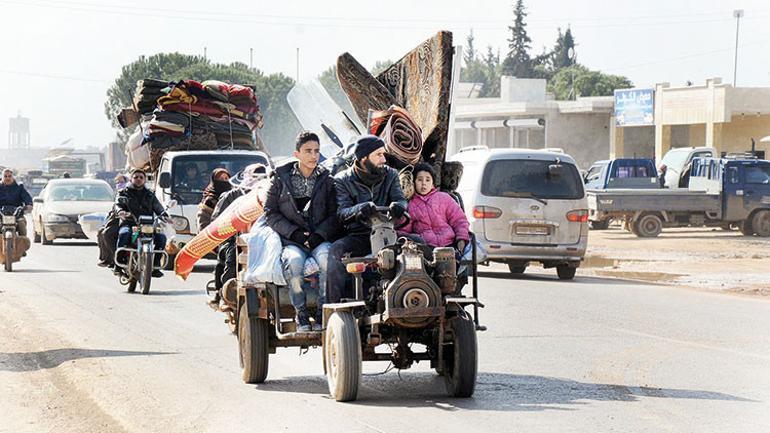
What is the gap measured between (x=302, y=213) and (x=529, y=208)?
39.2 feet

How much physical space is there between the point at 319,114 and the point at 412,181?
17.0 meters

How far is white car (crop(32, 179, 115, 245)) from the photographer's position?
3181cm

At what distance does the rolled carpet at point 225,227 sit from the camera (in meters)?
11.5

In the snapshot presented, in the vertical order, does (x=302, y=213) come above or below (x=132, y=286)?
above

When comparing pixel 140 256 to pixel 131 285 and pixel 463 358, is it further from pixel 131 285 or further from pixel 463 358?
pixel 463 358

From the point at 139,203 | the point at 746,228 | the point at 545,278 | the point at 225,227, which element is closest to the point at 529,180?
the point at 545,278

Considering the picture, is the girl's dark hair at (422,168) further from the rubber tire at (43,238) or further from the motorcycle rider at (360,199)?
the rubber tire at (43,238)

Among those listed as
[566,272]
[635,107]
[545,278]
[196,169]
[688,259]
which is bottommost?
[688,259]

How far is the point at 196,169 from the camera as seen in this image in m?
23.4

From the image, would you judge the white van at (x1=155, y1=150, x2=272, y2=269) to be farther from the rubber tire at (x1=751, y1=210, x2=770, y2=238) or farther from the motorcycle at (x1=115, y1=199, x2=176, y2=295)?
the rubber tire at (x1=751, y1=210, x2=770, y2=238)

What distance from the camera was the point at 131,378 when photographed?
10750 mm

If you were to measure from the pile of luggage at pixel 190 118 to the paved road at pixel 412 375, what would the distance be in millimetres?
6782

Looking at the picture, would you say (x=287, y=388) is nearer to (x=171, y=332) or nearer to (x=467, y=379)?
(x=467, y=379)

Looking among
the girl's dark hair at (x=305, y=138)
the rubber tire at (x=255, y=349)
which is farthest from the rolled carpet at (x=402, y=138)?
the rubber tire at (x=255, y=349)
